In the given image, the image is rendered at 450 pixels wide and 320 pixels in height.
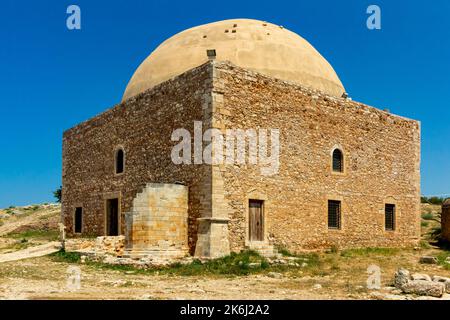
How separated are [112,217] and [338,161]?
8.58 metres

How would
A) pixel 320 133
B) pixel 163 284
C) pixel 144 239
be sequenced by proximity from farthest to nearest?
pixel 320 133 → pixel 144 239 → pixel 163 284

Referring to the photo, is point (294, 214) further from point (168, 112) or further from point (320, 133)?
point (168, 112)

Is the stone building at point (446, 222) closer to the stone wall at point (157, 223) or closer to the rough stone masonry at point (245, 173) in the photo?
the rough stone masonry at point (245, 173)

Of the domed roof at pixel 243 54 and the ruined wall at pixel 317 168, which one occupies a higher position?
the domed roof at pixel 243 54

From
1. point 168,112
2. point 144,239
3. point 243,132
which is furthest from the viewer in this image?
point 168,112

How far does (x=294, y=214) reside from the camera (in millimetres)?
15789

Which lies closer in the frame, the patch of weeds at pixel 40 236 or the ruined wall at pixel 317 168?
the ruined wall at pixel 317 168

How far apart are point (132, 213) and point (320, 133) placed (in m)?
6.96

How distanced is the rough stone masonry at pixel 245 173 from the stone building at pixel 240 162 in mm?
38

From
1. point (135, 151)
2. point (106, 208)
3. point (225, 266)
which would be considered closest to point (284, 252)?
point (225, 266)

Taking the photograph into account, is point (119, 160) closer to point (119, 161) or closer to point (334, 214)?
point (119, 161)

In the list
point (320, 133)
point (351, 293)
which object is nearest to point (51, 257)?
point (320, 133)

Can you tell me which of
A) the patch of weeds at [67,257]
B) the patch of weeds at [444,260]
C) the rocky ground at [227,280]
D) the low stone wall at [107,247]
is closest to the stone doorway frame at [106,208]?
the low stone wall at [107,247]

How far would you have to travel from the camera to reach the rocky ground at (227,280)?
8695 mm
